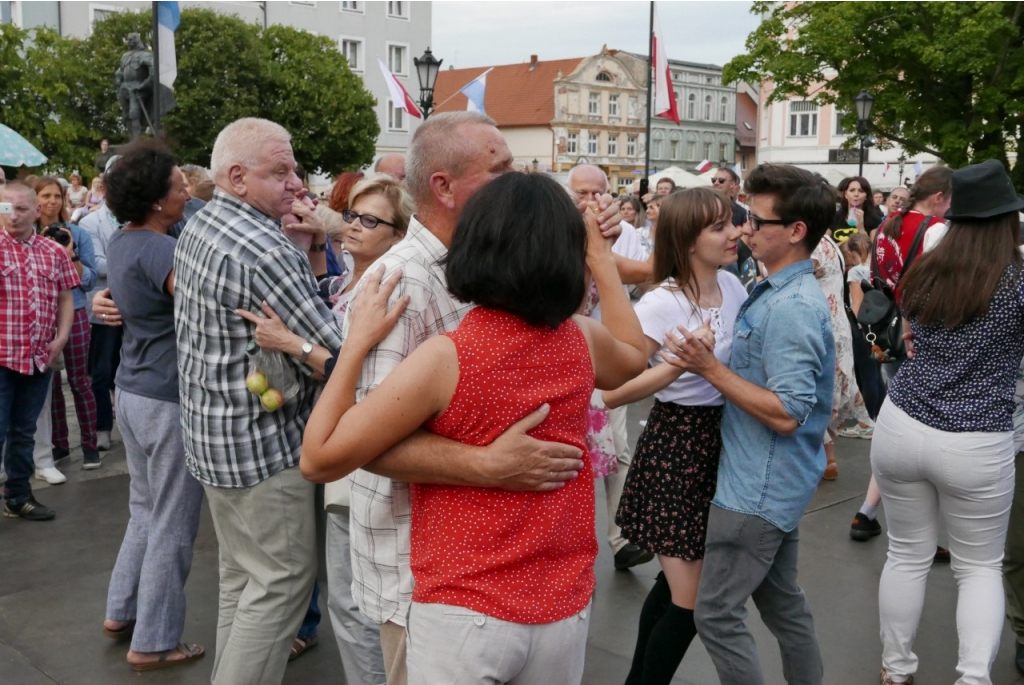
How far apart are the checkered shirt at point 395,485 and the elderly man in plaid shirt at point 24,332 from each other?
4.38 m

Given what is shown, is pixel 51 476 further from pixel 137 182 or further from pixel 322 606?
pixel 137 182

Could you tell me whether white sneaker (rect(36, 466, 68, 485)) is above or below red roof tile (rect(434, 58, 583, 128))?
below

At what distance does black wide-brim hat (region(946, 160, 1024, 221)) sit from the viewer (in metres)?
3.40

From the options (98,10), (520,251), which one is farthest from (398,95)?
(98,10)

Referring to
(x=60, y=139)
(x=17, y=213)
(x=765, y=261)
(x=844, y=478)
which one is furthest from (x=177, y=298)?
(x=60, y=139)

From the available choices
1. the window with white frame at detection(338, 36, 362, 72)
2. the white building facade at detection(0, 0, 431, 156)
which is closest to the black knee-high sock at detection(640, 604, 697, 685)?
the white building facade at detection(0, 0, 431, 156)

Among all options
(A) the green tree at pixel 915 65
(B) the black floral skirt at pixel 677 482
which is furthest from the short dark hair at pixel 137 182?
(A) the green tree at pixel 915 65

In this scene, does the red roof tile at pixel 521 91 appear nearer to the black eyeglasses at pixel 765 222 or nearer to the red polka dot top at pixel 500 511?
the black eyeglasses at pixel 765 222

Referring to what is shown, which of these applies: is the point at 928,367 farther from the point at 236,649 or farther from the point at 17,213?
the point at 17,213

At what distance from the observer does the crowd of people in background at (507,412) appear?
1.96 m

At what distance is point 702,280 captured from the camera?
3.43 meters

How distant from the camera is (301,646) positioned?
14.0 feet

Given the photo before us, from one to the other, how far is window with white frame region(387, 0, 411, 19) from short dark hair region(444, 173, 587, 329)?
192ft

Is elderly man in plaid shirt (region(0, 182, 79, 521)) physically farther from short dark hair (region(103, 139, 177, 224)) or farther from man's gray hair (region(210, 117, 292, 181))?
man's gray hair (region(210, 117, 292, 181))
